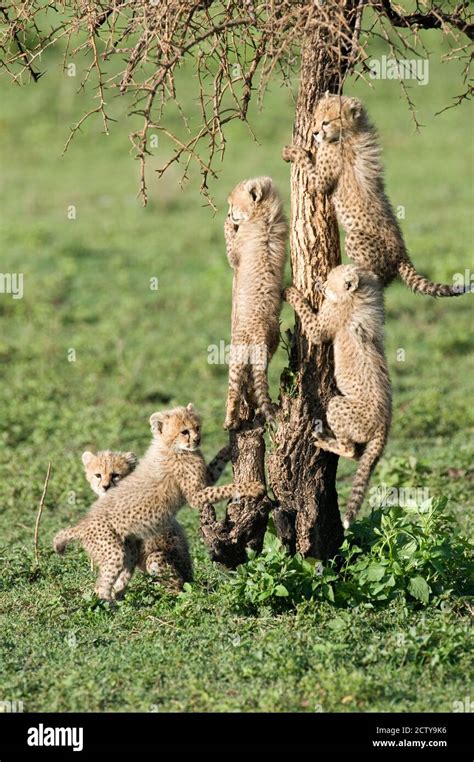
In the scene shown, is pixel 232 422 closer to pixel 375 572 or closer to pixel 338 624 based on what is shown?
pixel 375 572

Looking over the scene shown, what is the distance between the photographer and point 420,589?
6863 mm

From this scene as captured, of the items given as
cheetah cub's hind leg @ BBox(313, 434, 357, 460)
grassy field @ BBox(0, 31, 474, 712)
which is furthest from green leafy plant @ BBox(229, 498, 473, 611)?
cheetah cub's hind leg @ BBox(313, 434, 357, 460)

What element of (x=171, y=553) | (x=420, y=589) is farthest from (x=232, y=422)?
(x=420, y=589)

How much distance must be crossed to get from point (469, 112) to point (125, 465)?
1906 centimetres

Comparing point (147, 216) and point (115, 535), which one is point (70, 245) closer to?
point (147, 216)

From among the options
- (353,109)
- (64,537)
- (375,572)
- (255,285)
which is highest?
(353,109)

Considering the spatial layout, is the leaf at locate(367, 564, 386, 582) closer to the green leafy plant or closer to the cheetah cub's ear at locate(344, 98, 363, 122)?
the green leafy plant

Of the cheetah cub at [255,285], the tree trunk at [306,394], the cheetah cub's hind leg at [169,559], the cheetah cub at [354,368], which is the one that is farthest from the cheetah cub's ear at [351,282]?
the cheetah cub's hind leg at [169,559]

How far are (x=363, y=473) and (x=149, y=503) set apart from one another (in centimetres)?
145

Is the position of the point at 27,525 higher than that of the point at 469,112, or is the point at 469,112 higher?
the point at 469,112

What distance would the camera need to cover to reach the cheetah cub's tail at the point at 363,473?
6.70m

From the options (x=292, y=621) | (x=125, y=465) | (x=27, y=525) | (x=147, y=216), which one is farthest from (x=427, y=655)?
(x=147, y=216)
